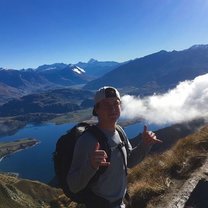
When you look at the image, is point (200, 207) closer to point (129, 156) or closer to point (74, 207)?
point (129, 156)

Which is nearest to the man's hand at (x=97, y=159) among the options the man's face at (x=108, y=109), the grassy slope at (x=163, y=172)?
the man's face at (x=108, y=109)

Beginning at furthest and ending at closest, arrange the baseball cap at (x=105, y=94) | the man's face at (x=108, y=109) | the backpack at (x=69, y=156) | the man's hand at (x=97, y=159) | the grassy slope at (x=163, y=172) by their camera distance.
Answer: the grassy slope at (x=163, y=172) → the baseball cap at (x=105, y=94) → the man's face at (x=108, y=109) → the backpack at (x=69, y=156) → the man's hand at (x=97, y=159)

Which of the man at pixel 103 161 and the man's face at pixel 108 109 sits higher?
the man's face at pixel 108 109

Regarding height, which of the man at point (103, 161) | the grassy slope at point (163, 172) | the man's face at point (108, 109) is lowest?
the grassy slope at point (163, 172)

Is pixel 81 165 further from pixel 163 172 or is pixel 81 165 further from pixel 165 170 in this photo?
pixel 165 170

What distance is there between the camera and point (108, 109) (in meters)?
6.58

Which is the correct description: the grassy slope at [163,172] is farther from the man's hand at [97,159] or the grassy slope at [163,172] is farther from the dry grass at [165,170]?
the man's hand at [97,159]

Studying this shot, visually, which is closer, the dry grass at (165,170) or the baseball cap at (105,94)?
the baseball cap at (105,94)

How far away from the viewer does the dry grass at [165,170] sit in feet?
36.2

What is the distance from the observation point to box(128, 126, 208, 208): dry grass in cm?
1105

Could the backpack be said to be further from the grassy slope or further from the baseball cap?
the grassy slope

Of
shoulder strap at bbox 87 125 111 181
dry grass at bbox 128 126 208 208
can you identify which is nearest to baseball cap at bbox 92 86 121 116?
shoulder strap at bbox 87 125 111 181

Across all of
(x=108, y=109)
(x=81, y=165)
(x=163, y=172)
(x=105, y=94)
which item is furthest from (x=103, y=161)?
(x=163, y=172)

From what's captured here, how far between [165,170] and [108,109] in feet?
24.2
